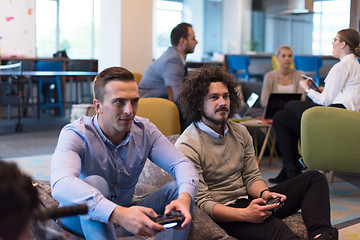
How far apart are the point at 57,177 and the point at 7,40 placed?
7.45 metres

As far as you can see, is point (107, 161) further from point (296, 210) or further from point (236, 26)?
point (236, 26)

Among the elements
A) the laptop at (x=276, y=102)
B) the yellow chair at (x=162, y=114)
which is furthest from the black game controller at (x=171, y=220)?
the laptop at (x=276, y=102)

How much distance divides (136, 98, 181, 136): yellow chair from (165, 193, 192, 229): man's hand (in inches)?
58.9

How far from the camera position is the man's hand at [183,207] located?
177 cm

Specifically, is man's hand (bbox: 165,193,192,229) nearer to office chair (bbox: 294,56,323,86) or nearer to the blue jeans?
the blue jeans

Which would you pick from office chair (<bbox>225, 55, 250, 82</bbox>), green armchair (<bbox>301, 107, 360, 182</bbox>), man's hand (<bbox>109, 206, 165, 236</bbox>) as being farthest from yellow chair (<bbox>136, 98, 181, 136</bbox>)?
office chair (<bbox>225, 55, 250, 82</bbox>)

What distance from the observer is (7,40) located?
28.3 ft

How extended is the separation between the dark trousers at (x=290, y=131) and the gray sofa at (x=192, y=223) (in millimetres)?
1750

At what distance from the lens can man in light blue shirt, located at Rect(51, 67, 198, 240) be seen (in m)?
1.87

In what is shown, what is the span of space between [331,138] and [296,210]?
1.38 metres

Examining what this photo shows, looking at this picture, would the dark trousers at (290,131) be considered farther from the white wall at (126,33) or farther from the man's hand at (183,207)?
the man's hand at (183,207)

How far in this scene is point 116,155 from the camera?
6.84ft

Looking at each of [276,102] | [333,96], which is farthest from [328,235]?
[276,102]

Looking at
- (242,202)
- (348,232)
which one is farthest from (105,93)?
(348,232)
